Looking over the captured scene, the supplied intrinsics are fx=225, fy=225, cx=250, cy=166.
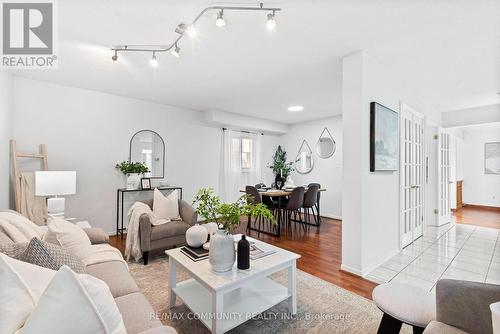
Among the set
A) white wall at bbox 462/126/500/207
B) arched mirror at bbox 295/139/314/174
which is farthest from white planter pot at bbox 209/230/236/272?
white wall at bbox 462/126/500/207

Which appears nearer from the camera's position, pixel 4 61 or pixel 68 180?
pixel 4 61

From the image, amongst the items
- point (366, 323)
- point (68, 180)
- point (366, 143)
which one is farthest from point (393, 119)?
point (68, 180)

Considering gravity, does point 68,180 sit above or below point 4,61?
below

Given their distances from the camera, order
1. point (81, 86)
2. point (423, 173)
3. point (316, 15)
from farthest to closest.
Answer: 1. point (423, 173)
2. point (81, 86)
3. point (316, 15)

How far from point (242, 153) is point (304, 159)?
1.69m

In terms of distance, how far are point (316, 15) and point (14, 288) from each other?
2.37 m

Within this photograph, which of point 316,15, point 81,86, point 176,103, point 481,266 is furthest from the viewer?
point 176,103

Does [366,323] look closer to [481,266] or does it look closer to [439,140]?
[481,266]

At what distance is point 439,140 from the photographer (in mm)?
4324

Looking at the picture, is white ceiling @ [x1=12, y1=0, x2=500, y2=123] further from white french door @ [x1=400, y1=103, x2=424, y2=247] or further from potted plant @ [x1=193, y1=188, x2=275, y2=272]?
potted plant @ [x1=193, y1=188, x2=275, y2=272]

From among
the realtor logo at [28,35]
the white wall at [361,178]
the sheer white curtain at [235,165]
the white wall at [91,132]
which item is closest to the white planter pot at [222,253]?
the white wall at [361,178]

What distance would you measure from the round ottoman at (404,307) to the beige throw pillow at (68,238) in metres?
2.00

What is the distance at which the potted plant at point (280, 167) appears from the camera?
5.13m

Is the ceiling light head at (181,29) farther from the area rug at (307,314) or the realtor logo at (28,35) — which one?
the area rug at (307,314)
